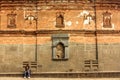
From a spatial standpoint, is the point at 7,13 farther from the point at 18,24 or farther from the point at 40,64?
the point at 40,64

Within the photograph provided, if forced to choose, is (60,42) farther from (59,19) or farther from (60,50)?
(59,19)

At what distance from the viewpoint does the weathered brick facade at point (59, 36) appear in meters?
28.6

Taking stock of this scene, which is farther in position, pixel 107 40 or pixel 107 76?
pixel 107 40

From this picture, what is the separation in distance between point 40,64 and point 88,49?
11.4 ft

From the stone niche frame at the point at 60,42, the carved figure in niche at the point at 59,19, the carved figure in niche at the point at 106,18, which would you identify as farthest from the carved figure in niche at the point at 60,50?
the carved figure in niche at the point at 106,18

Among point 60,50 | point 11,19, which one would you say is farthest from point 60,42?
point 11,19

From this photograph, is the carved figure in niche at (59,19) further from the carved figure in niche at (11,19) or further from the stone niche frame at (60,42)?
the carved figure in niche at (11,19)

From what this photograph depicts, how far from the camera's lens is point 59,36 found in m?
28.8

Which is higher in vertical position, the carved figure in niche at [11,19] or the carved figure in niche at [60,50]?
the carved figure in niche at [11,19]

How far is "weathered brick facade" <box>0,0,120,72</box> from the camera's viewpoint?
28625 millimetres

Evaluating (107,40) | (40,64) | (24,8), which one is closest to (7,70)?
(40,64)

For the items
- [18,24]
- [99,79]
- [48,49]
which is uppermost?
[18,24]

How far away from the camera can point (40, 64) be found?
28.6 metres

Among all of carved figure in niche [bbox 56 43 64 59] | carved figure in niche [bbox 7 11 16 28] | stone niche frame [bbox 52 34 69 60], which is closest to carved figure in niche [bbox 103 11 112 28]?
stone niche frame [bbox 52 34 69 60]
